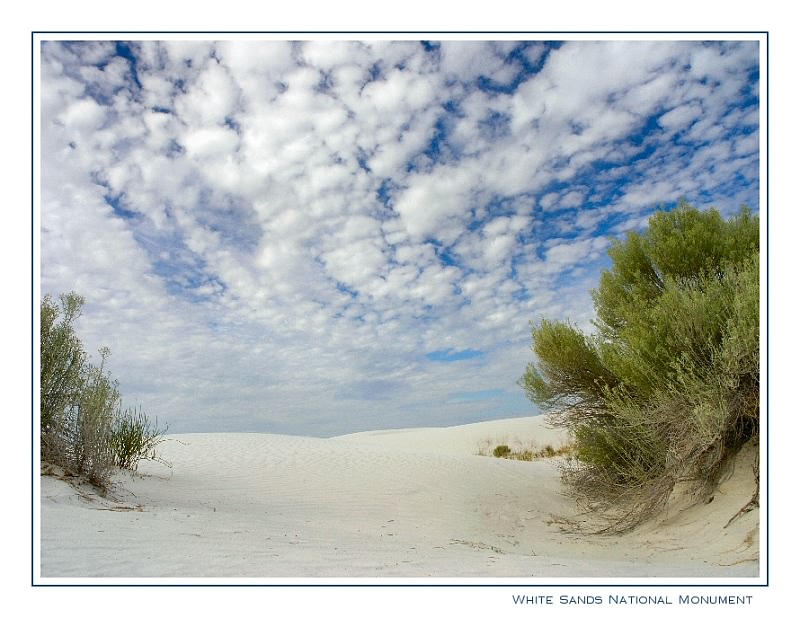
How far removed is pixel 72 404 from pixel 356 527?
4.51 metres

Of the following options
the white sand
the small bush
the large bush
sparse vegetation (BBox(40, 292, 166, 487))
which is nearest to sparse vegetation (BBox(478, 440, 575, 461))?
the small bush

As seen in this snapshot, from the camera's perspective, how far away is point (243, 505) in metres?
9.25

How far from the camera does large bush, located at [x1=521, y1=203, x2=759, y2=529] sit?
7375 mm

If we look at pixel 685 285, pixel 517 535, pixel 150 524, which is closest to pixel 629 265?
pixel 685 285

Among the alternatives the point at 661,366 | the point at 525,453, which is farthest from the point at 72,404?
the point at 525,453

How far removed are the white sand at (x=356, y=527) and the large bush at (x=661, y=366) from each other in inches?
29.5

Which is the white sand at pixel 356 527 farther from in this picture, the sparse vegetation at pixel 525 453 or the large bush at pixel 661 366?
the sparse vegetation at pixel 525 453

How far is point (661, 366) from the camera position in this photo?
8.32 m

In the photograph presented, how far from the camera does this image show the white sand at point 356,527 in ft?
16.2

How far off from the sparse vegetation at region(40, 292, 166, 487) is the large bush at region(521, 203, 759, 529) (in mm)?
7337

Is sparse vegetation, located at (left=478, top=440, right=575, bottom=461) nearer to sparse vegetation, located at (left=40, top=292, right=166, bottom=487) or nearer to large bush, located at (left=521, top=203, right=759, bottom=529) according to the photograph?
large bush, located at (left=521, top=203, right=759, bottom=529)

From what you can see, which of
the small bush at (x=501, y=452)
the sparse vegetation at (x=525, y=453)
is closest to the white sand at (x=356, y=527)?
the sparse vegetation at (x=525, y=453)

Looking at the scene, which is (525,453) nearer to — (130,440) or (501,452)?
(501,452)
